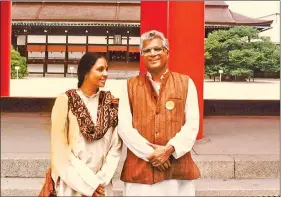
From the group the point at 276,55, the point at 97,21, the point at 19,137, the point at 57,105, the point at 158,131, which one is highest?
the point at 97,21

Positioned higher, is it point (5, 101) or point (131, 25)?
point (131, 25)

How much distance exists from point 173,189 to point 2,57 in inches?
315

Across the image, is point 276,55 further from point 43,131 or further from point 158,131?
point 158,131

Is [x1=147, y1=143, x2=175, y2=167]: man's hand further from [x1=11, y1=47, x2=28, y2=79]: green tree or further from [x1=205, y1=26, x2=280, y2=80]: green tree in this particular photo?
[x1=205, y1=26, x2=280, y2=80]: green tree

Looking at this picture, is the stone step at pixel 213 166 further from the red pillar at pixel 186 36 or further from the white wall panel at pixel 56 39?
the white wall panel at pixel 56 39

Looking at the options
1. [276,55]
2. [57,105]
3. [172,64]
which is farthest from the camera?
[276,55]

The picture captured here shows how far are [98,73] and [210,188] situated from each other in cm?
177

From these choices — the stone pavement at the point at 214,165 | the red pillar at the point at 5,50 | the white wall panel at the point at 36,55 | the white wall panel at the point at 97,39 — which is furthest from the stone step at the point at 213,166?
the white wall panel at the point at 36,55

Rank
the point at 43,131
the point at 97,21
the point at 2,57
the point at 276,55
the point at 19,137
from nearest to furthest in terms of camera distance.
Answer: the point at 19,137 < the point at 43,131 < the point at 2,57 < the point at 97,21 < the point at 276,55

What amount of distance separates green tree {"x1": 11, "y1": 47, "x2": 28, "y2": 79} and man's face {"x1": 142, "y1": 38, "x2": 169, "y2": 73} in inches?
810

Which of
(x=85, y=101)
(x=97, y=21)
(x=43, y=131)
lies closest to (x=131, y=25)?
(x=97, y=21)

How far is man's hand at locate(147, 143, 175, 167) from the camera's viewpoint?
1.94m

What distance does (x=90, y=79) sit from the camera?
1971mm

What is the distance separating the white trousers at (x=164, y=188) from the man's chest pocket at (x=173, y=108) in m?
0.34
